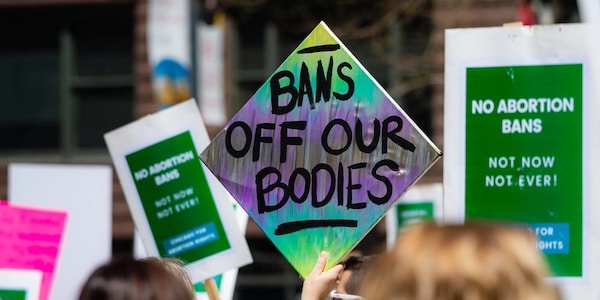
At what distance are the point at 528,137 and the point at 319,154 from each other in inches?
23.7

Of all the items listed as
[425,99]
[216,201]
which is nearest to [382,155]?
[216,201]

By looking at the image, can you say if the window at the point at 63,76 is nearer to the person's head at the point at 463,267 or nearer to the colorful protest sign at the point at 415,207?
the colorful protest sign at the point at 415,207

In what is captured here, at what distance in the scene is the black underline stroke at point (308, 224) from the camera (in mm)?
3543

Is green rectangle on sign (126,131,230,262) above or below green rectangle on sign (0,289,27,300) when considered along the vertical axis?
above

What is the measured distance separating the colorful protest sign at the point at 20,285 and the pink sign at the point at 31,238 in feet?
0.48

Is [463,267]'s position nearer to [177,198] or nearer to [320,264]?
[320,264]

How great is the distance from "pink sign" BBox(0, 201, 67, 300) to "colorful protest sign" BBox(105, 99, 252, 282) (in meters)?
0.31

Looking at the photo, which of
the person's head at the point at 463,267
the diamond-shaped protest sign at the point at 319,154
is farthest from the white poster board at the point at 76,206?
the person's head at the point at 463,267

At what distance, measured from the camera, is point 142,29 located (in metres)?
12.2

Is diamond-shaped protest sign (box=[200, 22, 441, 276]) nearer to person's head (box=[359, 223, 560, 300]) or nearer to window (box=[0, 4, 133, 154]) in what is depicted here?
person's head (box=[359, 223, 560, 300])

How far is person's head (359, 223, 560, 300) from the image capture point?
6.57 feet


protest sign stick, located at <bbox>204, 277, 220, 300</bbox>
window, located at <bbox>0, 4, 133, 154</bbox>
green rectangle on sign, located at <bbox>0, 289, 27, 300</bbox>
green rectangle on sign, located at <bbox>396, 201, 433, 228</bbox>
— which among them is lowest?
green rectangle on sign, located at <bbox>0, 289, 27, 300</bbox>

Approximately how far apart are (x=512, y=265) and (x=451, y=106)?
1.63m

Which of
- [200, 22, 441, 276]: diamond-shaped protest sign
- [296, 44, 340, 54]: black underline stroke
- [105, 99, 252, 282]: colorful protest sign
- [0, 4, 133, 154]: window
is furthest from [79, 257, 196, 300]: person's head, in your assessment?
[0, 4, 133, 154]: window
